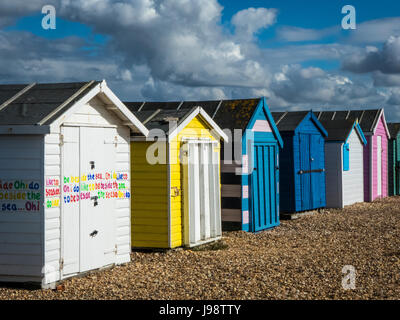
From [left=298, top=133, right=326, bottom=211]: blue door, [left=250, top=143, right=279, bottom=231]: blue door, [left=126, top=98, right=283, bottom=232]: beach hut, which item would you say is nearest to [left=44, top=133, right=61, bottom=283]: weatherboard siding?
[left=126, top=98, right=283, bottom=232]: beach hut

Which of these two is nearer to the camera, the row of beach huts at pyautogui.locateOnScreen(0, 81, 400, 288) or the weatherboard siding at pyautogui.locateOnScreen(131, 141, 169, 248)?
the row of beach huts at pyautogui.locateOnScreen(0, 81, 400, 288)

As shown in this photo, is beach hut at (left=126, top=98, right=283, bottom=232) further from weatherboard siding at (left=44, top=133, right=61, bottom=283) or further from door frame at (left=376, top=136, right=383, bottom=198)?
door frame at (left=376, top=136, right=383, bottom=198)

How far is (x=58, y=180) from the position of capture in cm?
850

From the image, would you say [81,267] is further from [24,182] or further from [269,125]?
[269,125]

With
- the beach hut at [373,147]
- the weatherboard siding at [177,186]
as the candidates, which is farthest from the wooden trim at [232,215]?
the beach hut at [373,147]

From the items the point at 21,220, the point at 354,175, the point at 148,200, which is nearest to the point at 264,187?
the point at 148,200

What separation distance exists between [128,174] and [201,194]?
223cm

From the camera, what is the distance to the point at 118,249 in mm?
9922

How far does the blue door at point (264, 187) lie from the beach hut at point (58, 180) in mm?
5356

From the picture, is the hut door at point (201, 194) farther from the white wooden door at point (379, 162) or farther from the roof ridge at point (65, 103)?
the white wooden door at point (379, 162)

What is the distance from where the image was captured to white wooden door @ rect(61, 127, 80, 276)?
858cm

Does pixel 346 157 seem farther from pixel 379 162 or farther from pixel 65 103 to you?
pixel 65 103

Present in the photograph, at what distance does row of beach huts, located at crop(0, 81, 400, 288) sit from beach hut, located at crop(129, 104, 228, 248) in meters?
0.02
